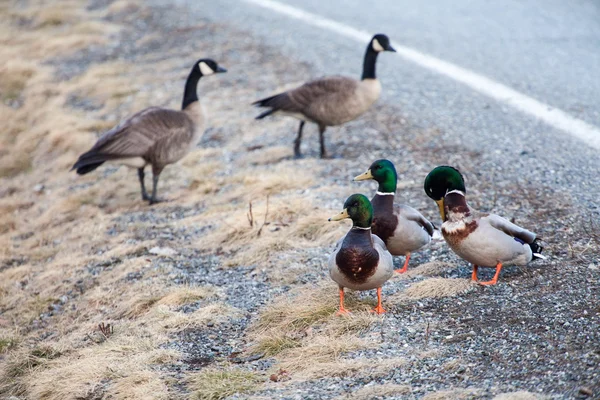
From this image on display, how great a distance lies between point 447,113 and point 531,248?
4338mm

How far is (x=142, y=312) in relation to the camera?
21.0ft

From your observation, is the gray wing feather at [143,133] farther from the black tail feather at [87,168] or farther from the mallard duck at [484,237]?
the mallard duck at [484,237]

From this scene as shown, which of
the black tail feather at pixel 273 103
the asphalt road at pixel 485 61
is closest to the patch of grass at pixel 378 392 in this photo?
the asphalt road at pixel 485 61

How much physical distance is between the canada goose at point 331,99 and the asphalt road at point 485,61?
1029 millimetres

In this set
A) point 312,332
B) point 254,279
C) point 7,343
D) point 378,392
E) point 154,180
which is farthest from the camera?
point 154,180

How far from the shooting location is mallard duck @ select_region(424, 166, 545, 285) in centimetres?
551

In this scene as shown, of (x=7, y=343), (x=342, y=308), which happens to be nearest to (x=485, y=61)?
(x=342, y=308)

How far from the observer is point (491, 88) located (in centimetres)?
1047

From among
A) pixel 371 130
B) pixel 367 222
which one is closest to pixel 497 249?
pixel 367 222

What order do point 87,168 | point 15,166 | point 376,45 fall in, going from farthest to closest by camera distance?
point 15,166, point 376,45, point 87,168

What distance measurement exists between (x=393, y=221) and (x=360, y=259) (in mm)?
934

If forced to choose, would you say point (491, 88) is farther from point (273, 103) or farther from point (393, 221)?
point (393, 221)

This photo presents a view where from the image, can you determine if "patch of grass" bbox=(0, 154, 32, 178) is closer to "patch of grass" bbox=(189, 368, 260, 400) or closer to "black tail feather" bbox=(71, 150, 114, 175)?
"black tail feather" bbox=(71, 150, 114, 175)

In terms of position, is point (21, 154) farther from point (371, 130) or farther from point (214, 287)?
point (214, 287)
